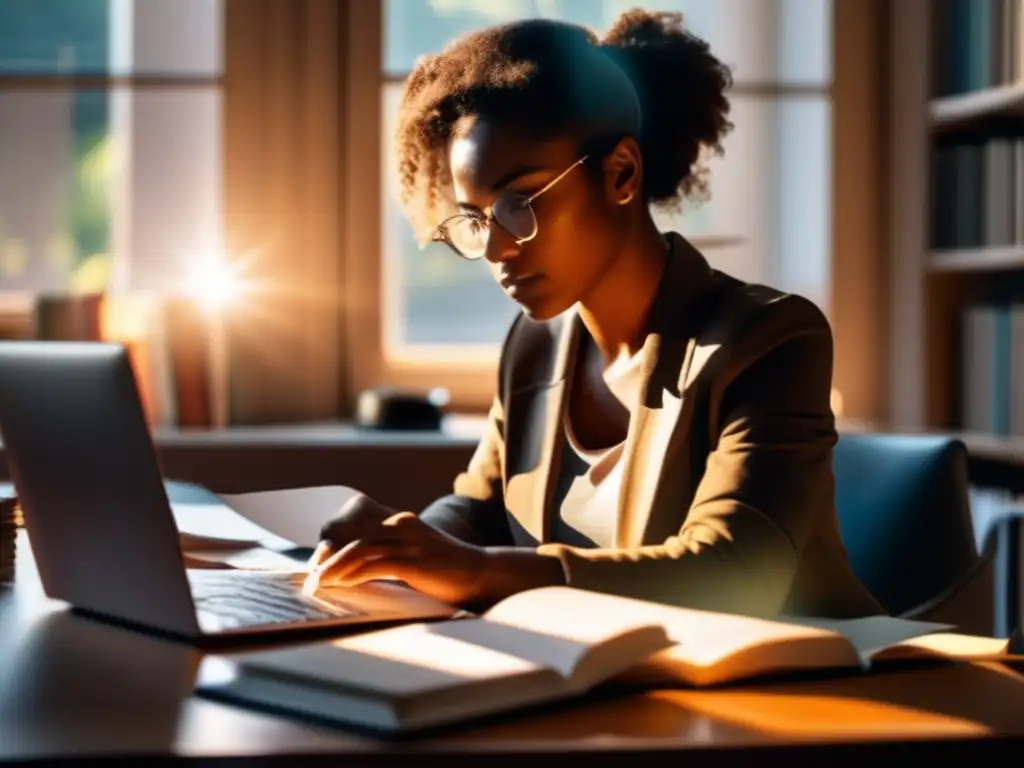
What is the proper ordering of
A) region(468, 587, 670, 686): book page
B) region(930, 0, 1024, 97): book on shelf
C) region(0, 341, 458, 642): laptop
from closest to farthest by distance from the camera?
region(468, 587, 670, 686): book page < region(0, 341, 458, 642): laptop < region(930, 0, 1024, 97): book on shelf

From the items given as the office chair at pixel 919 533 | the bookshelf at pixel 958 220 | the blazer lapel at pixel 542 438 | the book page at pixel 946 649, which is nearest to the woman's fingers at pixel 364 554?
the book page at pixel 946 649

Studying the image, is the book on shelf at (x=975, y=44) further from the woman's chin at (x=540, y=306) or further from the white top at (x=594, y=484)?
the woman's chin at (x=540, y=306)

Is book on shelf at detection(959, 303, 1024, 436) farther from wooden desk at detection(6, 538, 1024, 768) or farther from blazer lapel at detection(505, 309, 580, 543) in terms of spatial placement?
wooden desk at detection(6, 538, 1024, 768)

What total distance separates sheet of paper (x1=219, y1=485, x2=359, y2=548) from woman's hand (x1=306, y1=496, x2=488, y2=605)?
32 centimetres

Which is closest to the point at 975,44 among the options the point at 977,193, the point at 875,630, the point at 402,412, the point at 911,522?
the point at 977,193

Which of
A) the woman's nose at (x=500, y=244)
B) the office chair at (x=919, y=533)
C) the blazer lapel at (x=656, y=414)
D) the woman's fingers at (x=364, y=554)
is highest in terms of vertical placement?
the woman's nose at (x=500, y=244)

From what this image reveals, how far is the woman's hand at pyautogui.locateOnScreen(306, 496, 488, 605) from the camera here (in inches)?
45.8

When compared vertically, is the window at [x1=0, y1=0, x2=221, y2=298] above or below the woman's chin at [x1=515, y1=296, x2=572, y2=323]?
above

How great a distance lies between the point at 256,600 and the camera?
120cm

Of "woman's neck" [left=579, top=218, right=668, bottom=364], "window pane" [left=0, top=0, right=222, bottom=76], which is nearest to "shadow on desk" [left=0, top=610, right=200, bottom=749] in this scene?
"woman's neck" [left=579, top=218, right=668, bottom=364]

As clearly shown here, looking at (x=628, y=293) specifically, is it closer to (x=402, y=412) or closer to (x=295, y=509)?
(x=295, y=509)

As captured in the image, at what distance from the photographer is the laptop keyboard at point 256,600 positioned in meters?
1.12

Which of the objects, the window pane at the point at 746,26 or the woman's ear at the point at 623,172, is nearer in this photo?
the woman's ear at the point at 623,172

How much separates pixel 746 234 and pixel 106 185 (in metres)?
1.44
